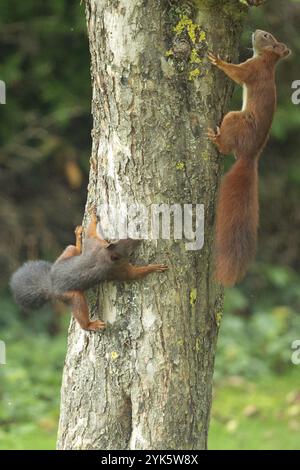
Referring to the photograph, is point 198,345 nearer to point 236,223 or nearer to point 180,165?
point 236,223

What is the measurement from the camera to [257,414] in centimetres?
670

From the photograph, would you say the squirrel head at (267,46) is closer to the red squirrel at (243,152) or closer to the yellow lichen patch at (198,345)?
the red squirrel at (243,152)

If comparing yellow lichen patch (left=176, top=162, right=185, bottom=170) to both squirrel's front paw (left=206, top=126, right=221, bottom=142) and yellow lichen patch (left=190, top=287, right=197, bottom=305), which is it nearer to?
squirrel's front paw (left=206, top=126, right=221, bottom=142)

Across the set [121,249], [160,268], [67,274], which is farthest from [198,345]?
[67,274]

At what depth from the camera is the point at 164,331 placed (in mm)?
3766

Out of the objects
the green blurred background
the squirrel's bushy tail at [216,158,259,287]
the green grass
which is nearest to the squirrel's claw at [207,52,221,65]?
the squirrel's bushy tail at [216,158,259,287]

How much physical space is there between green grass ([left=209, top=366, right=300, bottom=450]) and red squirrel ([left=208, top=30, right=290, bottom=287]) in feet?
8.63

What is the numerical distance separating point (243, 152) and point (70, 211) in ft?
16.6

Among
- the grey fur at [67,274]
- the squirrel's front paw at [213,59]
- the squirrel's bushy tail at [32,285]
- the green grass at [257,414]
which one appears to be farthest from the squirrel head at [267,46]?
the green grass at [257,414]

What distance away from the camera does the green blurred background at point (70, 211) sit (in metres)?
6.98

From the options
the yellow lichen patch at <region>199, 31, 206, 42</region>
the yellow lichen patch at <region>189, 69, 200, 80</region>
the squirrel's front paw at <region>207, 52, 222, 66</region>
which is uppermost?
the yellow lichen patch at <region>199, 31, 206, 42</region>

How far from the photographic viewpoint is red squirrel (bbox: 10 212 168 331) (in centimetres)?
375

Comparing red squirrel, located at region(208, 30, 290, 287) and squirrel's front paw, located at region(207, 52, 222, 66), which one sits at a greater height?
squirrel's front paw, located at region(207, 52, 222, 66)

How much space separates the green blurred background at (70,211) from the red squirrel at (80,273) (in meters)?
2.41
